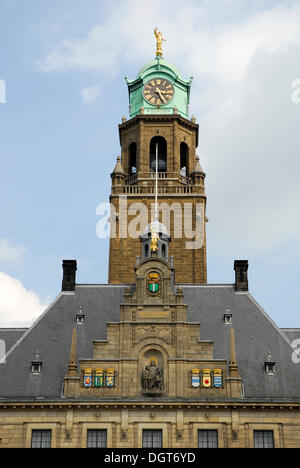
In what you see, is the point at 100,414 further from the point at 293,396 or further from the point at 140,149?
the point at 140,149

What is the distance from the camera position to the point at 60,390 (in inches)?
2371

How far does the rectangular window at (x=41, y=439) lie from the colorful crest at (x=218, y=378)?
37.5 feet

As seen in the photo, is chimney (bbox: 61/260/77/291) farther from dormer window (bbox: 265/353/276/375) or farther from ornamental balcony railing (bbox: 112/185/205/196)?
dormer window (bbox: 265/353/276/375)

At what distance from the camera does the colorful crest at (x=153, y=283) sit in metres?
62.3

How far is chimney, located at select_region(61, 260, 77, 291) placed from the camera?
68.8 metres

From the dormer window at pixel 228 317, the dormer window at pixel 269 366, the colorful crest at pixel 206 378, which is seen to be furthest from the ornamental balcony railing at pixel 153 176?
the colorful crest at pixel 206 378

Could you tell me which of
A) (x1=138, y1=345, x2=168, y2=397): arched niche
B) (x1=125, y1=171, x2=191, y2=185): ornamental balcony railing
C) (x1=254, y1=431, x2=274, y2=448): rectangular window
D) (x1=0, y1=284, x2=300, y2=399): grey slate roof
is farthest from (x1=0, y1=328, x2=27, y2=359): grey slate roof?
(x1=125, y1=171, x2=191, y2=185): ornamental balcony railing

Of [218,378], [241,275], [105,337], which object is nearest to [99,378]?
[105,337]

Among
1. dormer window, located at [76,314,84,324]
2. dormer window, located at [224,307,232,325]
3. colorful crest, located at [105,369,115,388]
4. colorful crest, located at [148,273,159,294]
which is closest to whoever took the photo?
colorful crest, located at [105,369,115,388]

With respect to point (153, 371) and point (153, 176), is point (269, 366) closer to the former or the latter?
point (153, 371)

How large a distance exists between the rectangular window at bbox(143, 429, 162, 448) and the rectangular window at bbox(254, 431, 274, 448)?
627cm

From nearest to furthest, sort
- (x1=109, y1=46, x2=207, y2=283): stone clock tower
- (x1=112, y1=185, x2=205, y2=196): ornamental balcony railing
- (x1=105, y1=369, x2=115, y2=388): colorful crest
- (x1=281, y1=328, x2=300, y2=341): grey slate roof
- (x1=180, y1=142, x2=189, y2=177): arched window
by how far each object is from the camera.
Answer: (x1=105, y1=369, x2=115, y2=388): colorful crest < (x1=281, y1=328, x2=300, y2=341): grey slate roof < (x1=109, y1=46, x2=207, y2=283): stone clock tower < (x1=112, y1=185, x2=205, y2=196): ornamental balcony railing < (x1=180, y1=142, x2=189, y2=177): arched window

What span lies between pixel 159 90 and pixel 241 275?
26916mm
